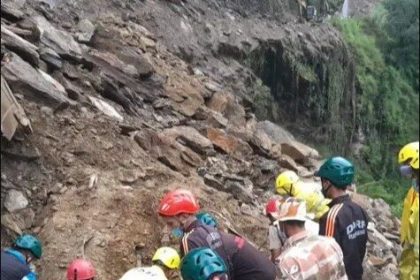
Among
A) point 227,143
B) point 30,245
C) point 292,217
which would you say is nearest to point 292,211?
point 292,217

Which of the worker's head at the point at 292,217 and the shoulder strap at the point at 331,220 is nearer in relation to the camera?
the worker's head at the point at 292,217

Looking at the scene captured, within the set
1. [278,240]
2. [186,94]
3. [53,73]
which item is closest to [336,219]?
[278,240]

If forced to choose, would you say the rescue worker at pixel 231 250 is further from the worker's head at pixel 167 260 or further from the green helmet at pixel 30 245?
the green helmet at pixel 30 245

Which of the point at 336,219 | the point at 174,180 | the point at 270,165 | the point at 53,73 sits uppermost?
the point at 336,219

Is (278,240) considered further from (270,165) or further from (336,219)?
(270,165)

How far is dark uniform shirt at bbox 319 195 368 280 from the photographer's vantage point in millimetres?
4754

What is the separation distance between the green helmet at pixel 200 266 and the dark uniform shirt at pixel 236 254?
3.18 ft

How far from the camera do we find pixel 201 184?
348 inches

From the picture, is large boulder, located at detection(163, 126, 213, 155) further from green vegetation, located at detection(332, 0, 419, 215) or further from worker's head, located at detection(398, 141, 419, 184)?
worker's head, located at detection(398, 141, 419, 184)

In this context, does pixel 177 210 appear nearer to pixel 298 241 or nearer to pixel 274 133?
pixel 298 241

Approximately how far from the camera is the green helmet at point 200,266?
10.9ft

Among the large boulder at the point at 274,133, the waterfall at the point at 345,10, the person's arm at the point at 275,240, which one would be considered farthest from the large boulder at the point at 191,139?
the waterfall at the point at 345,10

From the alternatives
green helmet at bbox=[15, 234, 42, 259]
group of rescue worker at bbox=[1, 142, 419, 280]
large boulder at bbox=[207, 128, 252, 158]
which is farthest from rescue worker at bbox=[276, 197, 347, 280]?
large boulder at bbox=[207, 128, 252, 158]

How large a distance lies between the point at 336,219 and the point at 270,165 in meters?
6.74
